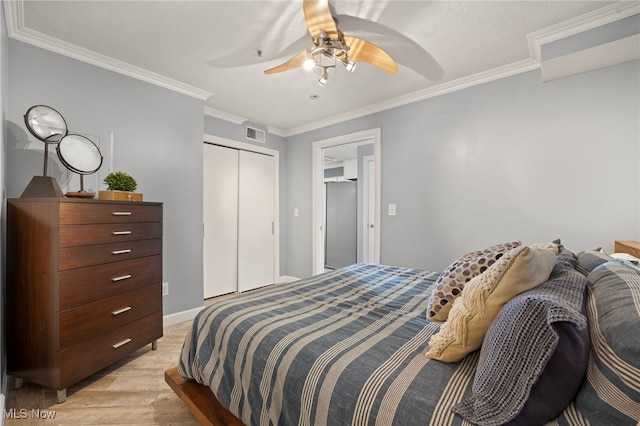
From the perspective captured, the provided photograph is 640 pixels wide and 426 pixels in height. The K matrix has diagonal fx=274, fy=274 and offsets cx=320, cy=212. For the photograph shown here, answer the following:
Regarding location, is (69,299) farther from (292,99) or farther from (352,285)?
(292,99)

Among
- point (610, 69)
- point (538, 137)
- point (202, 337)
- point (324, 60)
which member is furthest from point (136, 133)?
point (610, 69)

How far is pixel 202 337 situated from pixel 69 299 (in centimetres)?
93

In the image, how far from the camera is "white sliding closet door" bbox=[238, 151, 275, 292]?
389cm

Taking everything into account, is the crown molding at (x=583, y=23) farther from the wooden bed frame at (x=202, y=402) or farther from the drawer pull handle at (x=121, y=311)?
the drawer pull handle at (x=121, y=311)

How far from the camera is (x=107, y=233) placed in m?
1.82

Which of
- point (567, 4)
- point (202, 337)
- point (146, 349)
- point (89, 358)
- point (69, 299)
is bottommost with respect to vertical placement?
point (146, 349)

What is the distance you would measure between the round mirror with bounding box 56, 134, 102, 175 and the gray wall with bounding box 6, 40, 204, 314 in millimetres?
304

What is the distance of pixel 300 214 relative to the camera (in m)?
4.23

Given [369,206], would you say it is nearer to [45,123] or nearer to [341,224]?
[341,224]

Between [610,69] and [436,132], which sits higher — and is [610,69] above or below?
above

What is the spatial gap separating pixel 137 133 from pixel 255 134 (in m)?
1.68

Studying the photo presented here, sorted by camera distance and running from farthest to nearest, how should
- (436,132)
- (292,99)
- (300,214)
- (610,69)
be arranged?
1. (300,214)
2. (292,99)
3. (436,132)
4. (610,69)

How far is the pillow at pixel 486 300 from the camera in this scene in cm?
87

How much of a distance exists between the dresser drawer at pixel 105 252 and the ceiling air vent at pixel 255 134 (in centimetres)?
217
